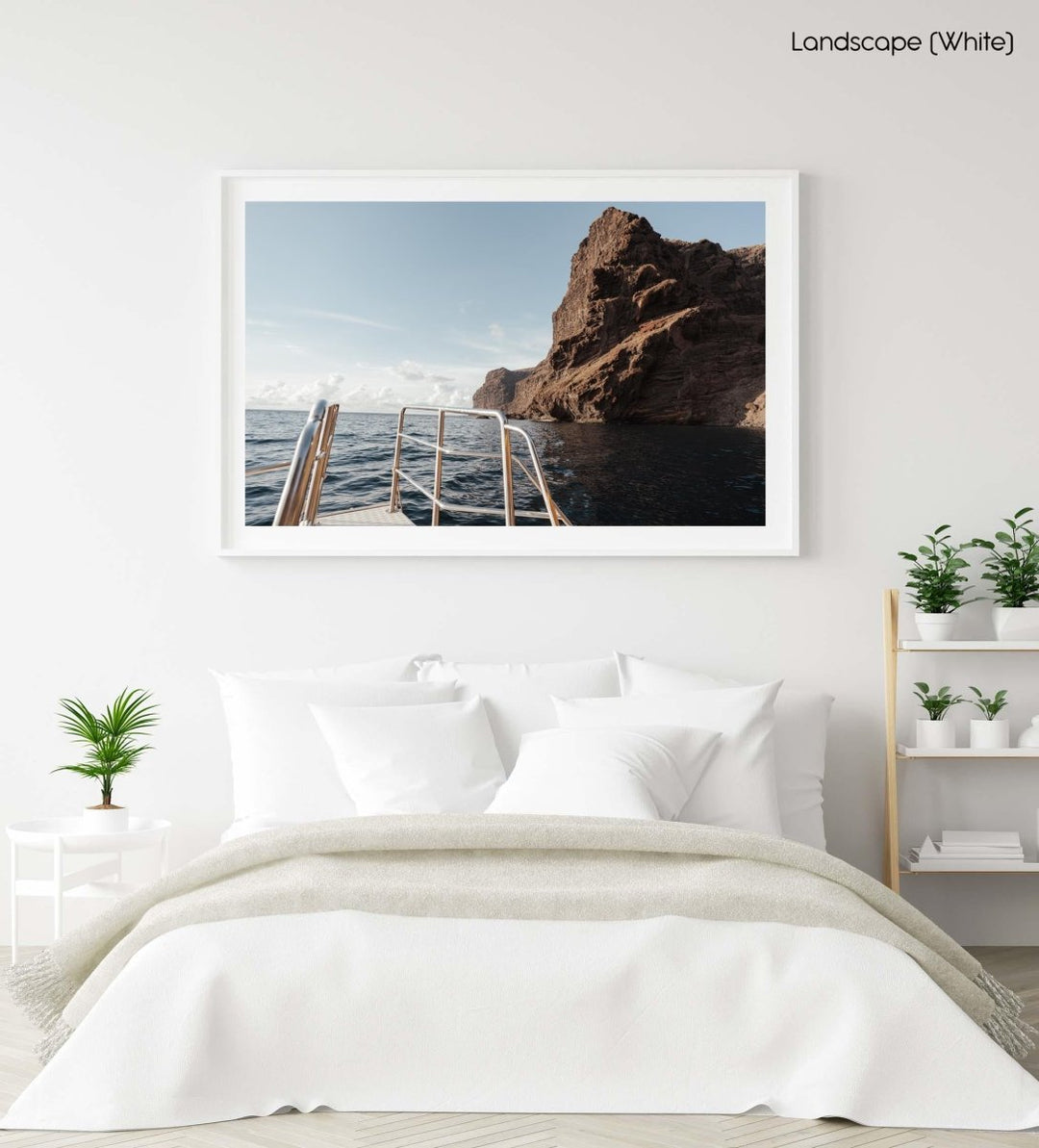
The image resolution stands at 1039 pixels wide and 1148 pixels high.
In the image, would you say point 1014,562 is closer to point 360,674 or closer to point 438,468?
point 438,468

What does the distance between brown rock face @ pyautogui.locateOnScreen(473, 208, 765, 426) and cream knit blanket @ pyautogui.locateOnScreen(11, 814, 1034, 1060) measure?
172cm

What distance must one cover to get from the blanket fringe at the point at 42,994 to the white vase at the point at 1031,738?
283cm

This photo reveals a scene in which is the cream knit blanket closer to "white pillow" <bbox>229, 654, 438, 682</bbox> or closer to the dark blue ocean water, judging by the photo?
"white pillow" <bbox>229, 654, 438, 682</bbox>

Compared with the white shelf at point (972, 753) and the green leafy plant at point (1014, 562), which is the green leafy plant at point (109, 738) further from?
the green leafy plant at point (1014, 562)

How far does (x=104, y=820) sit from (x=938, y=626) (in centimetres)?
260

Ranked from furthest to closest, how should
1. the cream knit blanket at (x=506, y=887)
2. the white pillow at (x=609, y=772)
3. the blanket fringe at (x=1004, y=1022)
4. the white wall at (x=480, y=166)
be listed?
the white wall at (x=480, y=166)
the white pillow at (x=609, y=772)
the blanket fringe at (x=1004, y=1022)
the cream knit blanket at (x=506, y=887)

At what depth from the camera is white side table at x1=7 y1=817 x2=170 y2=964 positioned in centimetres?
347

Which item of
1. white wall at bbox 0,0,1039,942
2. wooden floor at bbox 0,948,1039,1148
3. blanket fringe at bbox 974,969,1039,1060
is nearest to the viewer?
wooden floor at bbox 0,948,1039,1148

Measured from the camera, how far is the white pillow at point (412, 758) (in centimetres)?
340

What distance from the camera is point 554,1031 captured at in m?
2.44

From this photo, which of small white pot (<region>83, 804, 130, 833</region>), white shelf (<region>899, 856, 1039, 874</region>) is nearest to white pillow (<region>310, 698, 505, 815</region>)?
small white pot (<region>83, 804, 130, 833</region>)

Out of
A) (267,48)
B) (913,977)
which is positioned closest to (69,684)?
(267,48)

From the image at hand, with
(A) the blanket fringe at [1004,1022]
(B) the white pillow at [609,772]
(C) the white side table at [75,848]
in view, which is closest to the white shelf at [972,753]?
(B) the white pillow at [609,772]

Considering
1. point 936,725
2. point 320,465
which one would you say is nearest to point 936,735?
point 936,725
